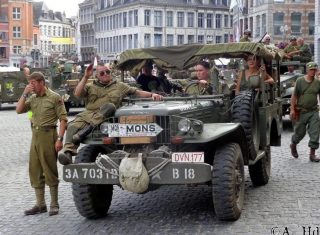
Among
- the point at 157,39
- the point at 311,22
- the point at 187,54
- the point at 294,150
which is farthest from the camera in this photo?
the point at 157,39

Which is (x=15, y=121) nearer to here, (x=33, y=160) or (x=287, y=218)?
(x=33, y=160)

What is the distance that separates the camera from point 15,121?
22.7m

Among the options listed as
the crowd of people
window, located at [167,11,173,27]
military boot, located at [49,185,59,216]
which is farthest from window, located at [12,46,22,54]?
military boot, located at [49,185,59,216]

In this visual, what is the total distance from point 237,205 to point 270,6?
5602 cm

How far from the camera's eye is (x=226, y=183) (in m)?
7.09

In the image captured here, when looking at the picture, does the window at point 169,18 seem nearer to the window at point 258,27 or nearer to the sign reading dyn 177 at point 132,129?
the window at point 258,27

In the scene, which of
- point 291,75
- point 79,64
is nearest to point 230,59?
point 291,75

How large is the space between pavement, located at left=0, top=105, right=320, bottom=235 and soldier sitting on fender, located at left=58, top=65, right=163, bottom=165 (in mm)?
906

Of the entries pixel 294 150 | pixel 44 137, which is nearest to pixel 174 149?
pixel 44 137

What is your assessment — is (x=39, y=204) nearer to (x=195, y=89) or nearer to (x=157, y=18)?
(x=195, y=89)

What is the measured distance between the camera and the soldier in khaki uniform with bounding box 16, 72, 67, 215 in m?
8.19

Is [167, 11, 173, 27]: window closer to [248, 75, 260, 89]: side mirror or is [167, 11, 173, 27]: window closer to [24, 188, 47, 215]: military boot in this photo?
[248, 75, 260, 89]: side mirror

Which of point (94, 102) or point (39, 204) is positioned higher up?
point (94, 102)

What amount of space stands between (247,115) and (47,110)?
97.8 inches
